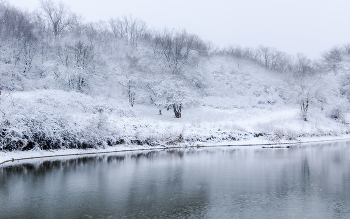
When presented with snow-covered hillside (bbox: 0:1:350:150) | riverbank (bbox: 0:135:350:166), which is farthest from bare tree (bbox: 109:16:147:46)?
riverbank (bbox: 0:135:350:166)

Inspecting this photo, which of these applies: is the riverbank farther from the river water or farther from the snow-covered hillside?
the river water

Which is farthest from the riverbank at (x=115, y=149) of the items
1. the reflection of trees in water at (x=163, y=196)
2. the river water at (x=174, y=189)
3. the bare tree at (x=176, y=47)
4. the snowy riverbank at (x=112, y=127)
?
the bare tree at (x=176, y=47)

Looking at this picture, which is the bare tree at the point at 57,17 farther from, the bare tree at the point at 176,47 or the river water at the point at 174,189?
the river water at the point at 174,189

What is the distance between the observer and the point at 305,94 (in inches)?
2035

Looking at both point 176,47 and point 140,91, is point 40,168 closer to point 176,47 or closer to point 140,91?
point 140,91

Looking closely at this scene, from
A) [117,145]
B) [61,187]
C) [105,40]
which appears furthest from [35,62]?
[61,187]

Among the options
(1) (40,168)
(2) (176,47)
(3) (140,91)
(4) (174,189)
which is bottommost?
(4) (174,189)

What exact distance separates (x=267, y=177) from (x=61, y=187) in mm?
9729

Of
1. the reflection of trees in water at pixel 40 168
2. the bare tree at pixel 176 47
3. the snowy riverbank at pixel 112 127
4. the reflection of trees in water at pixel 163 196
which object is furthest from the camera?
the bare tree at pixel 176 47

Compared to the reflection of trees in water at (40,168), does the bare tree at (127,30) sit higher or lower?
higher

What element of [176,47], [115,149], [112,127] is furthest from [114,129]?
[176,47]

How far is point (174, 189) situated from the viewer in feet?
45.5

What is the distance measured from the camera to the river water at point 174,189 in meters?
10.5

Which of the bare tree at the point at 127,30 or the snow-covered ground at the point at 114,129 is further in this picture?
the bare tree at the point at 127,30
